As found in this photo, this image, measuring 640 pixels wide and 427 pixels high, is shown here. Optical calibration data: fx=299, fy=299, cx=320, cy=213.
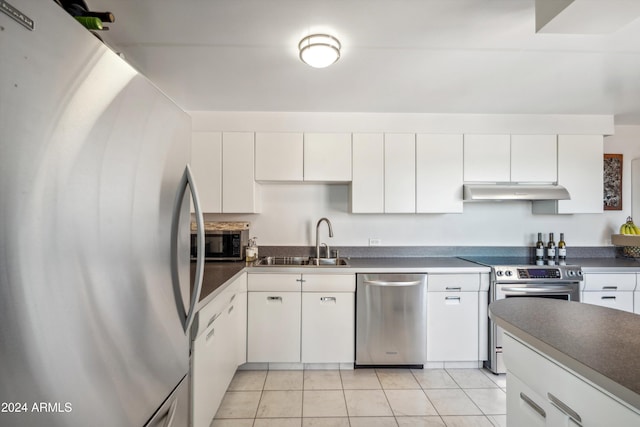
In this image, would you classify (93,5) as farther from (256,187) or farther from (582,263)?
(582,263)

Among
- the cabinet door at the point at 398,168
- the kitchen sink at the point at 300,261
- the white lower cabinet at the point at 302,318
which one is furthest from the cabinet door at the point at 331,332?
the cabinet door at the point at 398,168

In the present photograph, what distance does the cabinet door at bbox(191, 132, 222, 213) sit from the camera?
→ 2938 mm

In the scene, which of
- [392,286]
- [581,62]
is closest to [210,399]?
[392,286]

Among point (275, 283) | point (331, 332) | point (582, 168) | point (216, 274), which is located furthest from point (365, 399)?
point (582, 168)

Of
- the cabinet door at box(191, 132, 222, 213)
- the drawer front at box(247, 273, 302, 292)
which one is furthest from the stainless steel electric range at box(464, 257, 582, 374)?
the cabinet door at box(191, 132, 222, 213)

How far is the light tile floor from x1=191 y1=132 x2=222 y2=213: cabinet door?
163 cm

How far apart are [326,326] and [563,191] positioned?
2661mm

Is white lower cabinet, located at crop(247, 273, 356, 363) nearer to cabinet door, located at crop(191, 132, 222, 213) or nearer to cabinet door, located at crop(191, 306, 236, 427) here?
cabinet door, located at crop(191, 306, 236, 427)

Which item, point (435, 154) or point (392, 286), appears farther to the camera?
point (435, 154)

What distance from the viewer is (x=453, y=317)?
2.72 m

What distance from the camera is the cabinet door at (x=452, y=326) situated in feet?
8.91

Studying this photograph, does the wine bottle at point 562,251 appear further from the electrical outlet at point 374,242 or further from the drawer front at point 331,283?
the drawer front at point 331,283

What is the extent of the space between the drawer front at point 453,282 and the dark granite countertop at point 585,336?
3.92ft

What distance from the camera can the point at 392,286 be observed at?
266cm
